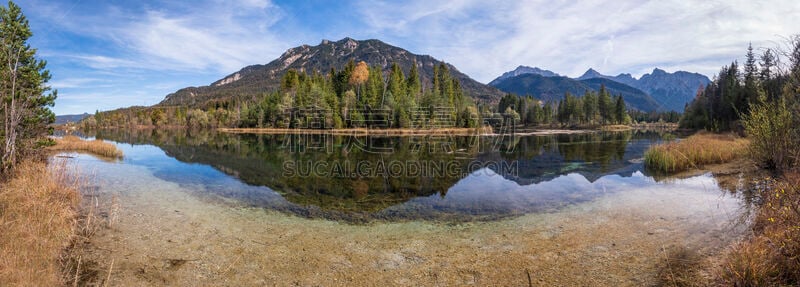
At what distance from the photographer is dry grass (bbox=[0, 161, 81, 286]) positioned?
6.39 m

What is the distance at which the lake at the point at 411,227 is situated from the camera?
26.7ft

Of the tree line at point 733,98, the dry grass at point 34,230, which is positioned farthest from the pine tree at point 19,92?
the tree line at point 733,98

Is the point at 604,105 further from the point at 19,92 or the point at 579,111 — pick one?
the point at 19,92

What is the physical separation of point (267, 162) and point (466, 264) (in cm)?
2712

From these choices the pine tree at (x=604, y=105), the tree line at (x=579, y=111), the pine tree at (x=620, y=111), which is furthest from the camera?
the tree line at (x=579, y=111)

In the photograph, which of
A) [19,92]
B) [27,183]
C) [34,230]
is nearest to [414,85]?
[19,92]

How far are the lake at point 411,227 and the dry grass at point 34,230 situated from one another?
1078mm

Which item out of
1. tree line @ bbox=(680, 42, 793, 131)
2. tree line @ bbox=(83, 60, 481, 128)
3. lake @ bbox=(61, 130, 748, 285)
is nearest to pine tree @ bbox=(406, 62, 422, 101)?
tree line @ bbox=(83, 60, 481, 128)

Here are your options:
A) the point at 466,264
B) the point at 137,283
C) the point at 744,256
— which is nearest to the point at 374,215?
the point at 466,264

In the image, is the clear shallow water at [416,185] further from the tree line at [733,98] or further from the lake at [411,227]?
the tree line at [733,98]

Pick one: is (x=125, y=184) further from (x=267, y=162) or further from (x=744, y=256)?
(x=744, y=256)

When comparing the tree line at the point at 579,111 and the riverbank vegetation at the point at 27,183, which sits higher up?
the tree line at the point at 579,111

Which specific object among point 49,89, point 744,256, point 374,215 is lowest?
point 374,215

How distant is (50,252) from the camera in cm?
790
